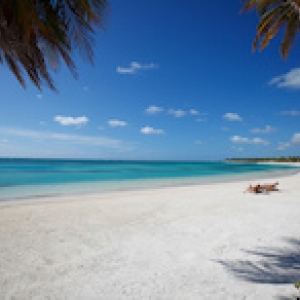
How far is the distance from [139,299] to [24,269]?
1.98 metres

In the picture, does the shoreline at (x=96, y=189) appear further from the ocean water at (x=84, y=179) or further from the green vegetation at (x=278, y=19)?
the green vegetation at (x=278, y=19)

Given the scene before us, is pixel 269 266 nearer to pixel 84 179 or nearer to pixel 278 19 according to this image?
pixel 278 19

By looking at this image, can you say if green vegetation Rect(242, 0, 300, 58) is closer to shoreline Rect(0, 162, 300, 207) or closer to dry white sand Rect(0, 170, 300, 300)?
dry white sand Rect(0, 170, 300, 300)

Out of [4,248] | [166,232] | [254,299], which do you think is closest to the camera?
[254,299]

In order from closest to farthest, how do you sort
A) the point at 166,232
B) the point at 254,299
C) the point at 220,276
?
the point at 254,299 < the point at 220,276 < the point at 166,232

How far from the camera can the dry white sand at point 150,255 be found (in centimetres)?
303

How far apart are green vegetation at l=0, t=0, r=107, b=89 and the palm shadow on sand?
3.74m

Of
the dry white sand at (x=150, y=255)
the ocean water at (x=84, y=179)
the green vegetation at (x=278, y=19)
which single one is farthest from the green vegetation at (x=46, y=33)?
the ocean water at (x=84, y=179)

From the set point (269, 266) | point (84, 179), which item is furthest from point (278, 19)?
point (84, 179)

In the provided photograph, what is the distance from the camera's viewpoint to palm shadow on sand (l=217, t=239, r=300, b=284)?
3252 millimetres

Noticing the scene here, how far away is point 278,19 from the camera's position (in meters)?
7.01

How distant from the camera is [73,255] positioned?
412 cm

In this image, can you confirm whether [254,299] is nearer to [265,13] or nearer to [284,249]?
[284,249]

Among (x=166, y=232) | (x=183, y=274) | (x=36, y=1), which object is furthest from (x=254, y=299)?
(x=36, y=1)
